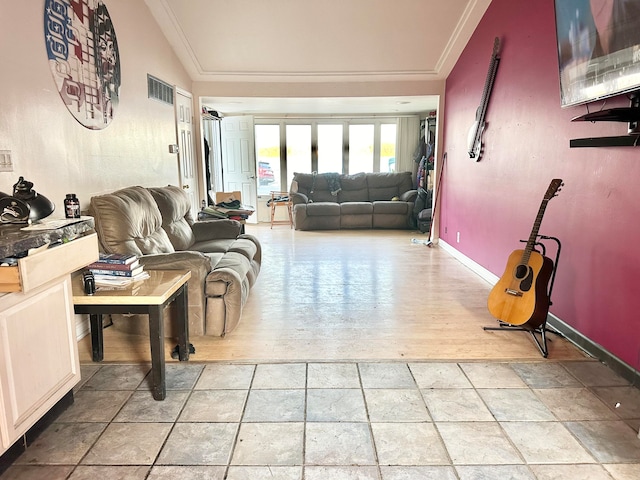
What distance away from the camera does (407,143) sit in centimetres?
863

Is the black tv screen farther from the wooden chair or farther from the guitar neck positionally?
the wooden chair

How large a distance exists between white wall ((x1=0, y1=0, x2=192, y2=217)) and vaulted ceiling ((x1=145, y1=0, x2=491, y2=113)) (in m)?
0.43

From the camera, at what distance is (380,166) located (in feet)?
28.8

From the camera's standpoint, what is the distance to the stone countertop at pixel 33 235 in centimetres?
151

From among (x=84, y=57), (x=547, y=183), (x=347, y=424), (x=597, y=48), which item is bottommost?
(x=347, y=424)

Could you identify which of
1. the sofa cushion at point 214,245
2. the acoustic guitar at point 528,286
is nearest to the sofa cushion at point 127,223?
the sofa cushion at point 214,245

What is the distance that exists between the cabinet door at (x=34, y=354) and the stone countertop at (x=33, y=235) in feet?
0.58

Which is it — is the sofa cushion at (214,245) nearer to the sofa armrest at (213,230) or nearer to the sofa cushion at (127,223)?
the sofa armrest at (213,230)

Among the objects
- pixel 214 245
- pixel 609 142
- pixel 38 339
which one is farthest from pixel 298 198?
pixel 38 339

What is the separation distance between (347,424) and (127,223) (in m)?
1.87

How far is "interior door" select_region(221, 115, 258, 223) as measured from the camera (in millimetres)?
8117

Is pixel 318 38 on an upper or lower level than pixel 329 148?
upper

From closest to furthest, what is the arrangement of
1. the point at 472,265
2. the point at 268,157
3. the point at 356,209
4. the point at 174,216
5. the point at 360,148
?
the point at 174,216 → the point at 472,265 → the point at 356,209 → the point at 268,157 → the point at 360,148

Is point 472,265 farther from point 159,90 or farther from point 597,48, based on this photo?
point 159,90
